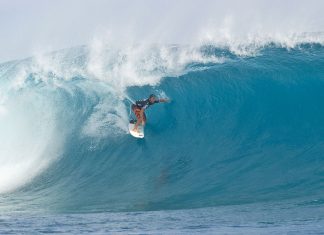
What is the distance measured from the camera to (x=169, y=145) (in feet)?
40.7

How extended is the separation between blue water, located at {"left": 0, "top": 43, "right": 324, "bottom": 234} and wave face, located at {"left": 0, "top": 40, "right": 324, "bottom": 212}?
4 centimetres

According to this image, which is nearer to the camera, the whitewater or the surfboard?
the whitewater

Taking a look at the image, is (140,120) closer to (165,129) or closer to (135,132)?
(135,132)

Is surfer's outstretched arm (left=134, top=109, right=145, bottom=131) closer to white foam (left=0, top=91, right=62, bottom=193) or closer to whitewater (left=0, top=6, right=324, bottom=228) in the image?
whitewater (left=0, top=6, right=324, bottom=228)

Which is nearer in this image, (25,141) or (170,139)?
(170,139)

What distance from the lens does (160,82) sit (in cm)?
1572

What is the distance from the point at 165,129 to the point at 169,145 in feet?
2.85

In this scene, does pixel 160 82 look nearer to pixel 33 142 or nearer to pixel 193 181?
pixel 33 142

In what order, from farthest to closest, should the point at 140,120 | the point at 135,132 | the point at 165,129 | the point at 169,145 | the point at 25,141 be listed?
the point at 25,141 → the point at 165,129 → the point at 140,120 → the point at 135,132 → the point at 169,145

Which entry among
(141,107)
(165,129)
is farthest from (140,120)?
(165,129)

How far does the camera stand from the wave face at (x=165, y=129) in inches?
394

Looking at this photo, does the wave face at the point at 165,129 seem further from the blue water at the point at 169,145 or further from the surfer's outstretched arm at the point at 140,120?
the surfer's outstretched arm at the point at 140,120

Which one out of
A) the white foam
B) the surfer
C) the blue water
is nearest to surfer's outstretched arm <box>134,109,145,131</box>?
the surfer

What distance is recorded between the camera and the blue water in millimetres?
8164
